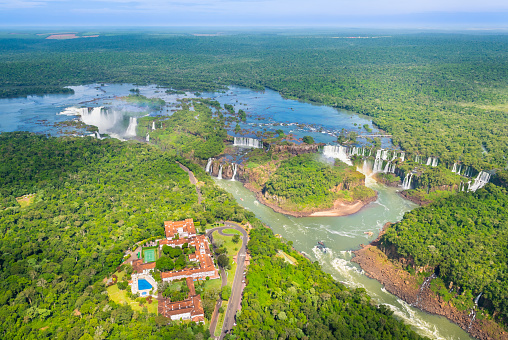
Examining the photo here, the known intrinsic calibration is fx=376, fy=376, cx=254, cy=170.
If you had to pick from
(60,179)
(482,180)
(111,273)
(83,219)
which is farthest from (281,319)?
(482,180)

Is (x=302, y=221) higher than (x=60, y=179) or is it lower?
lower

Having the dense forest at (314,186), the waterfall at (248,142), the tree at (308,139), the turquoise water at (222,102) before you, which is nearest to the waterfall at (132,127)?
the turquoise water at (222,102)

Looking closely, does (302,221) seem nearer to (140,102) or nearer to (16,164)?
(16,164)

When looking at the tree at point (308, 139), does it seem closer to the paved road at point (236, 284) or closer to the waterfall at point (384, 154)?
the waterfall at point (384, 154)

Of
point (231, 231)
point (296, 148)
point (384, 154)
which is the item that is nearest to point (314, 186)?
point (296, 148)

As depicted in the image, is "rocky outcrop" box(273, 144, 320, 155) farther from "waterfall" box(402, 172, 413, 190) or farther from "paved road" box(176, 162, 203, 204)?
"waterfall" box(402, 172, 413, 190)

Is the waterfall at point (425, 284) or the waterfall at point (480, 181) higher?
the waterfall at point (480, 181)

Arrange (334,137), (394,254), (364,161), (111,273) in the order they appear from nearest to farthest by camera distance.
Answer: (111,273) < (394,254) < (364,161) < (334,137)
